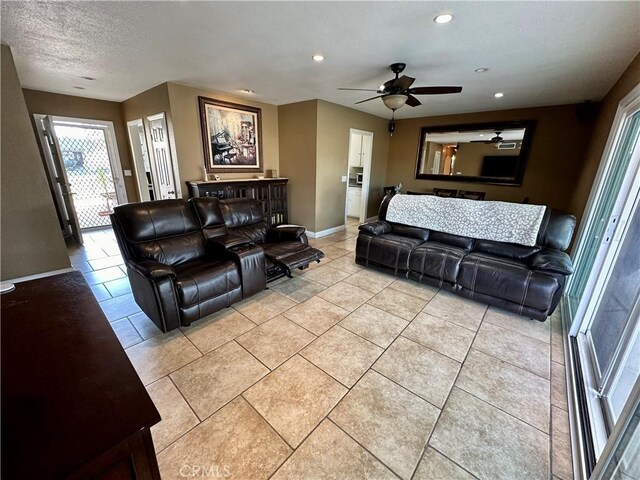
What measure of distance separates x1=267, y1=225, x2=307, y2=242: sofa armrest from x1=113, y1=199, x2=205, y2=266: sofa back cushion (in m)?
0.96

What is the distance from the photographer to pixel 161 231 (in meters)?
2.70

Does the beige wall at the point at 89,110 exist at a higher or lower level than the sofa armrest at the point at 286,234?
higher

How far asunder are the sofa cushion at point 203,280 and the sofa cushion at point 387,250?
188 centimetres

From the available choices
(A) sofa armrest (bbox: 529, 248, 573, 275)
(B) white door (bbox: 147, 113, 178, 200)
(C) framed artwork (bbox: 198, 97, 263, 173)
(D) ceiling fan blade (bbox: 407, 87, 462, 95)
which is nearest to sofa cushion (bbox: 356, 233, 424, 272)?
(A) sofa armrest (bbox: 529, 248, 573, 275)

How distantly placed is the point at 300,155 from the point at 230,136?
4.33 feet

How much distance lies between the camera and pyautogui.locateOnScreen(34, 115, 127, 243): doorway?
4.37 meters

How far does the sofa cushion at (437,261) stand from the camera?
119 inches

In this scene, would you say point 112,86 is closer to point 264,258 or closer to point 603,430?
point 264,258

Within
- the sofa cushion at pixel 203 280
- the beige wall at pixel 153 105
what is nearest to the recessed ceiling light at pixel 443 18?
the sofa cushion at pixel 203 280

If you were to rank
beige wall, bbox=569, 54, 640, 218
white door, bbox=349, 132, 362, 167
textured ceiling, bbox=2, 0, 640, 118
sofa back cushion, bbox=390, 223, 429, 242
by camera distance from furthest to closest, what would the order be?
white door, bbox=349, 132, 362, 167 → sofa back cushion, bbox=390, 223, 429, 242 → beige wall, bbox=569, 54, 640, 218 → textured ceiling, bbox=2, 0, 640, 118

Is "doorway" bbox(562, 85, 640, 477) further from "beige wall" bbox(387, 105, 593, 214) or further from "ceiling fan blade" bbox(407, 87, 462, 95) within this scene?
"ceiling fan blade" bbox(407, 87, 462, 95)

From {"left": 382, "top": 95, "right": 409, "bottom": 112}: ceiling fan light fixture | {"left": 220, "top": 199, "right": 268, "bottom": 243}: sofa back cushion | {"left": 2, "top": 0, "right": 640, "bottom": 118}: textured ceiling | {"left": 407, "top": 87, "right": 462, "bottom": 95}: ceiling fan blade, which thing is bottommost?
{"left": 220, "top": 199, "right": 268, "bottom": 243}: sofa back cushion

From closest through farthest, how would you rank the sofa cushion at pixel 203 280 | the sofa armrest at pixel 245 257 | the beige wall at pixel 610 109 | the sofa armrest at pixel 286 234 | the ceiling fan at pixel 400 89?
the sofa cushion at pixel 203 280 < the beige wall at pixel 610 109 < the sofa armrest at pixel 245 257 < the ceiling fan at pixel 400 89 < the sofa armrest at pixel 286 234

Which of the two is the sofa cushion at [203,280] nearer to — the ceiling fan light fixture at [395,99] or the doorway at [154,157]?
the doorway at [154,157]
